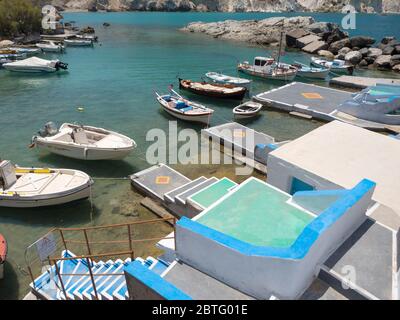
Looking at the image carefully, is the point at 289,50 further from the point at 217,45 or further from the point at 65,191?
the point at 65,191

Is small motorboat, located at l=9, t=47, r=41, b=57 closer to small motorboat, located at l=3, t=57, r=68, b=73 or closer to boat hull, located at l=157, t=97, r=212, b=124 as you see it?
small motorboat, located at l=3, t=57, r=68, b=73

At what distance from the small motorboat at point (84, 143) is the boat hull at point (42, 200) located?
390cm

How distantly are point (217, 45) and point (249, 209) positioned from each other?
6567 cm

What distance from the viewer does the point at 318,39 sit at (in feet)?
211

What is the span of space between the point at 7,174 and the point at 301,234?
17.1m

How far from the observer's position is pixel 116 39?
3007 inches

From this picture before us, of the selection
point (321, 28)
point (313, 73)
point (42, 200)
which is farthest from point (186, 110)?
point (321, 28)

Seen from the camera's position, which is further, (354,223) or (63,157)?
(63,157)

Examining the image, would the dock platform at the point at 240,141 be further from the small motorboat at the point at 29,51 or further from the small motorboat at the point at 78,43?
the small motorboat at the point at 78,43

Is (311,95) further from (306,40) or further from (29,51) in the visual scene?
(29,51)


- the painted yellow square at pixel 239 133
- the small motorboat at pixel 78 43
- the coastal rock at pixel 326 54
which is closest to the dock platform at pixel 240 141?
the painted yellow square at pixel 239 133

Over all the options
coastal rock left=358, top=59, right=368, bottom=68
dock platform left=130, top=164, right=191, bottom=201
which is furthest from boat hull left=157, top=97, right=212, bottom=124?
coastal rock left=358, top=59, right=368, bottom=68
